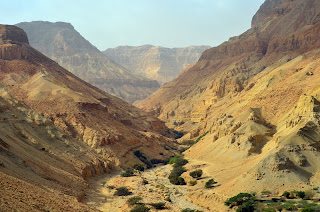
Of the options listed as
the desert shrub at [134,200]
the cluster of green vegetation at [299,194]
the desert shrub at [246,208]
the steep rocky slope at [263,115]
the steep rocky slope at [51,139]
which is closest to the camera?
the steep rocky slope at [51,139]

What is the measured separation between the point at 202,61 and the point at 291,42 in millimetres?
50062

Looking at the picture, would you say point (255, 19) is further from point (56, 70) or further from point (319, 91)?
point (319, 91)

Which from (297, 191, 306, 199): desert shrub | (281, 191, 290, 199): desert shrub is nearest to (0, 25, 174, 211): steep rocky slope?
(281, 191, 290, 199): desert shrub

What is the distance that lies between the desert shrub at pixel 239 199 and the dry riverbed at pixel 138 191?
279 cm

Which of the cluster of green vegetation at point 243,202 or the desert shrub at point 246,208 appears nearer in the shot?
the desert shrub at point 246,208

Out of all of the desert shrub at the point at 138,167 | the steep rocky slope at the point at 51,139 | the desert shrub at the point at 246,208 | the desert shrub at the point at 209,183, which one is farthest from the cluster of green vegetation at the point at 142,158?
the desert shrub at the point at 246,208

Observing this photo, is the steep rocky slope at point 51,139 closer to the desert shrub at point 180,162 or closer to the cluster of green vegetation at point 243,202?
the desert shrub at point 180,162

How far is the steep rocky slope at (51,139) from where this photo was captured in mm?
29141

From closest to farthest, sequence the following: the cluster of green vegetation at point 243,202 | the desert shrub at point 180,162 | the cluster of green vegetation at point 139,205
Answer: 1. the cluster of green vegetation at point 243,202
2. the cluster of green vegetation at point 139,205
3. the desert shrub at point 180,162

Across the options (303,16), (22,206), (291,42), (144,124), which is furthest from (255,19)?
(22,206)

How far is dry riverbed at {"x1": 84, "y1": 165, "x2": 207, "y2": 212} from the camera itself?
3668 centimetres

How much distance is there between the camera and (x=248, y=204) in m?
32.2

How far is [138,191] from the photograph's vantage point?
43.6m

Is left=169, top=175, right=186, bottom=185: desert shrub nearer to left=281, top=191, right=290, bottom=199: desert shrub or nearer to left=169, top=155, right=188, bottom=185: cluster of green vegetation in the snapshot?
left=169, top=155, right=188, bottom=185: cluster of green vegetation
